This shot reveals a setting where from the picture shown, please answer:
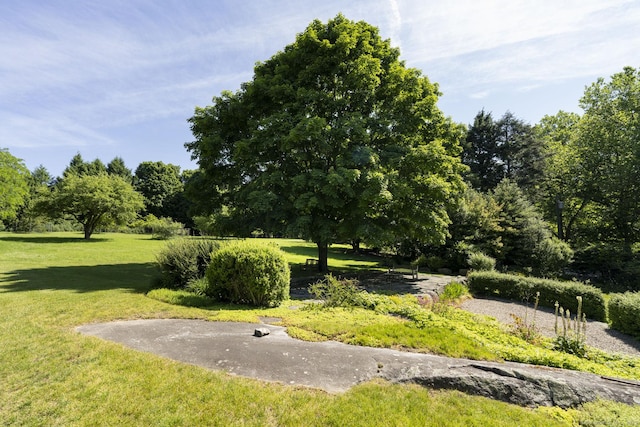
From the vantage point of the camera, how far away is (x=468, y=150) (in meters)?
44.0

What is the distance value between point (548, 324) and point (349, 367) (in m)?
9.41

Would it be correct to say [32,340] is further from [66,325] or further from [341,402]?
[341,402]

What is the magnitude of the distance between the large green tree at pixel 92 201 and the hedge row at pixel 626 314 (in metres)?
35.5

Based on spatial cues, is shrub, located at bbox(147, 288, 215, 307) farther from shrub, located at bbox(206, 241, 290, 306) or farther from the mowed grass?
the mowed grass

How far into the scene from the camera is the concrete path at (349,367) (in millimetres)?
4164

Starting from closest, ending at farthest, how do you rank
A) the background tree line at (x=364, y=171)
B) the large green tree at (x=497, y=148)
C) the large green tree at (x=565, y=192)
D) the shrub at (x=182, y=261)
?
1. the shrub at (x=182, y=261)
2. the background tree line at (x=364, y=171)
3. the large green tree at (x=565, y=192)
4. the large green tree at (x=497, y=148)

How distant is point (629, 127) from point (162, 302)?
36.0m

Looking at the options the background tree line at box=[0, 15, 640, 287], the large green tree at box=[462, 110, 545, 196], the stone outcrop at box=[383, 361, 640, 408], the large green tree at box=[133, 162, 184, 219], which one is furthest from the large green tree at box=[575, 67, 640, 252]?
the large green tree at box=[133, 162, 184, 219]

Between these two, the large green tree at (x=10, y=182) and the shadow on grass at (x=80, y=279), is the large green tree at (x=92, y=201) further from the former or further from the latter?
the shadow on grass at (x=80, y=279)

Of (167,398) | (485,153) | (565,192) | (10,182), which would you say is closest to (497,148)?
(485,153)

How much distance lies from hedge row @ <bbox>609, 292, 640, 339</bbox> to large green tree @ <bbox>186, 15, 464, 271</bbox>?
6.62 m

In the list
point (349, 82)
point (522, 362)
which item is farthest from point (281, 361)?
point (349, 82)

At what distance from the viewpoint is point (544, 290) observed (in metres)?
13.1

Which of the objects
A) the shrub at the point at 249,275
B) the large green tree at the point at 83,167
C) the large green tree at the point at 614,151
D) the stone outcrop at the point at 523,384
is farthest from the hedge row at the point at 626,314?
the large green tree at the point at 83,167
